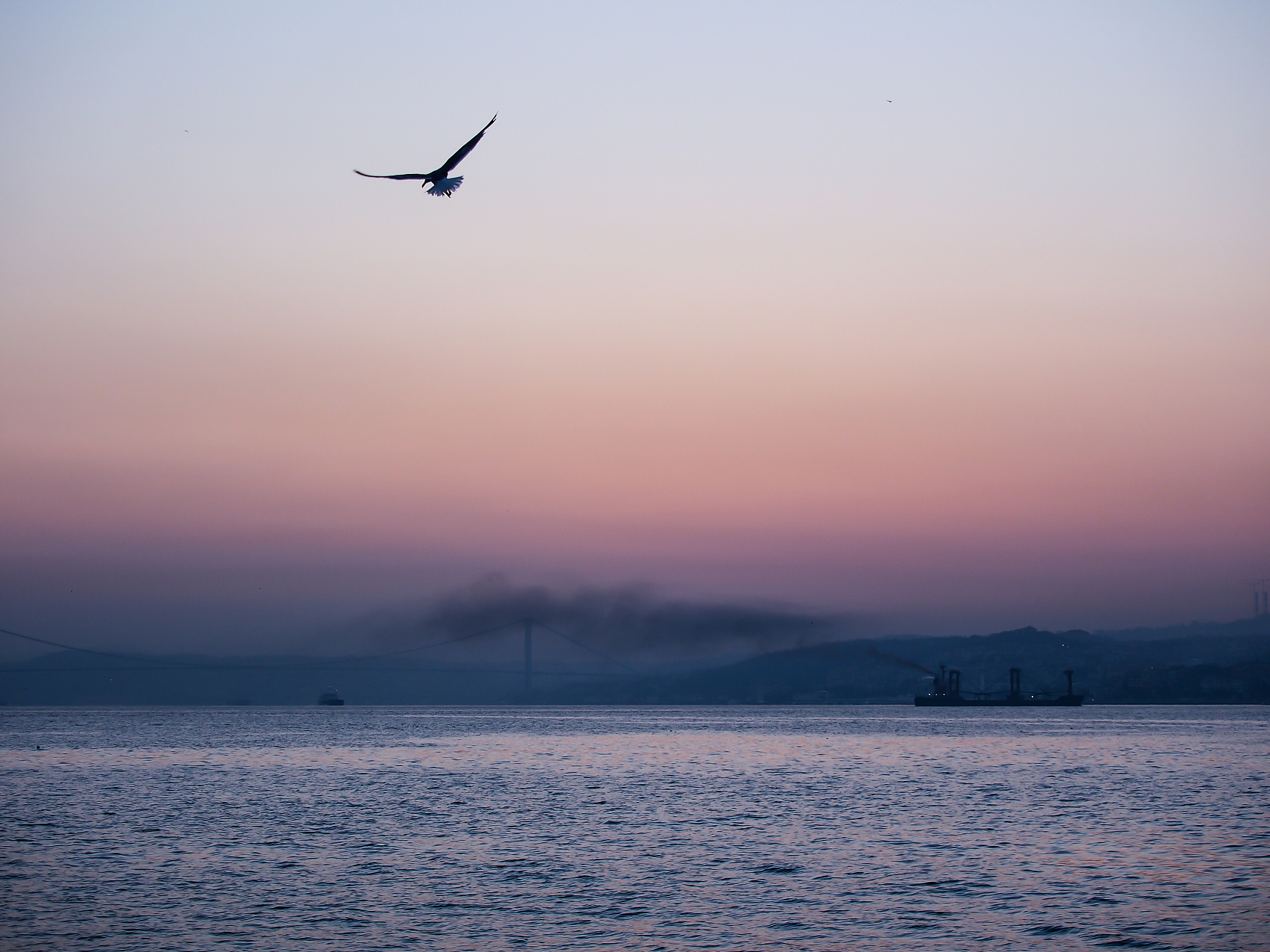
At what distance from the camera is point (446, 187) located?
18250 millimetres

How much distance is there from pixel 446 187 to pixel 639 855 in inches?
808

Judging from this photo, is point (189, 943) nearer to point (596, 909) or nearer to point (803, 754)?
point (596, 909)

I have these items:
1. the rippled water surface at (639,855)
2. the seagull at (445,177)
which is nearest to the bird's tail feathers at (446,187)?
the seagull at (445,177)

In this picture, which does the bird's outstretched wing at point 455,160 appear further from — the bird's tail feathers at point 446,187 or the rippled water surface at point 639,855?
the rippled water surface at point 639,855

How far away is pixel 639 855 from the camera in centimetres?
3319

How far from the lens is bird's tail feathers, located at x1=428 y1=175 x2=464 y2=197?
17.8 metres

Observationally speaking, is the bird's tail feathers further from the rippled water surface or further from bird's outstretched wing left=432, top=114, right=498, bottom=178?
the rippled water surface

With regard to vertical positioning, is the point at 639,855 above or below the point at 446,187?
below

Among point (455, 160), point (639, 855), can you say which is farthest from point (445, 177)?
point (639, 855)

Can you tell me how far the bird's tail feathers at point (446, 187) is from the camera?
58.4 ft

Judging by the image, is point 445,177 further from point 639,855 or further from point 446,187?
point 639,855

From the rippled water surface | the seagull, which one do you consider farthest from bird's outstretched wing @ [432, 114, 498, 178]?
the rippled water surface

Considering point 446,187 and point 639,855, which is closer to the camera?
point 446,187

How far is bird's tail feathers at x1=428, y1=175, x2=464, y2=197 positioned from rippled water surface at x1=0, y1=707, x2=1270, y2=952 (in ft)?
41.9
